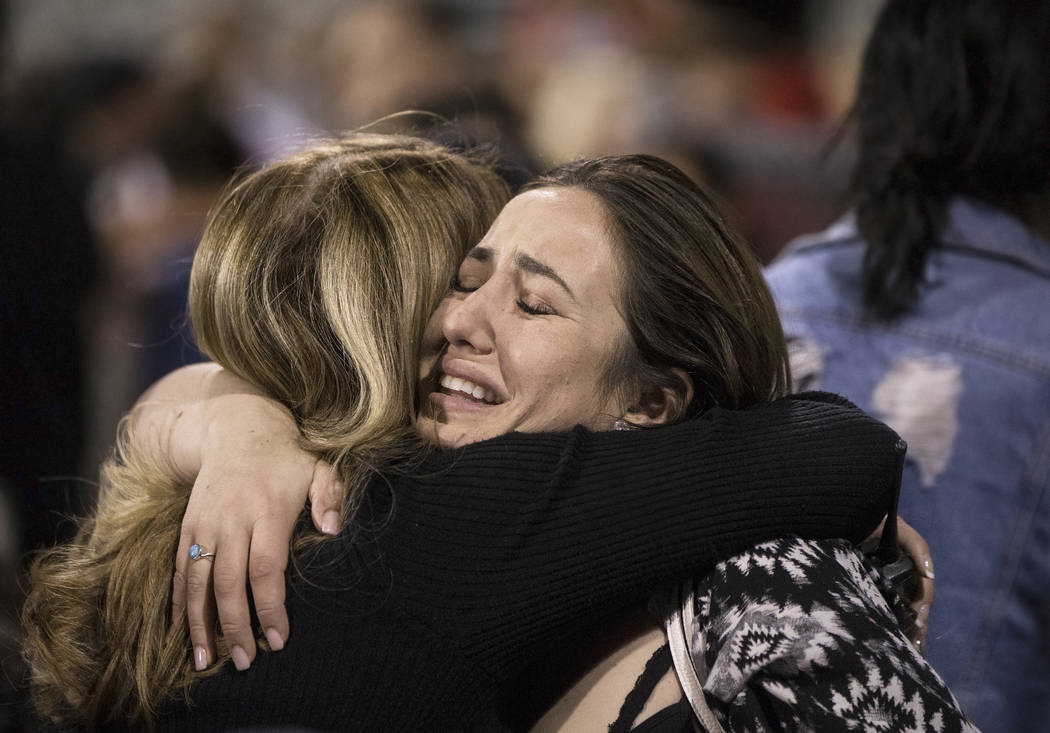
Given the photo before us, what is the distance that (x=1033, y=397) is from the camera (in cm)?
154

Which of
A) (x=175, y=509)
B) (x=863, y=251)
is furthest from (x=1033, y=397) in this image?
(x=175, y=509)

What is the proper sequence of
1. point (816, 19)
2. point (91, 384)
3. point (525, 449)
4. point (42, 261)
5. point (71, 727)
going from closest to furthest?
point (525, 449)
point (71, 727)
point (42, 261)
point (91, 384)
point (816, 19)

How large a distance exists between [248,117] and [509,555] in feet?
8.91

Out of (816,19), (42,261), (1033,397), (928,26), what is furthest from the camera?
(816,19)

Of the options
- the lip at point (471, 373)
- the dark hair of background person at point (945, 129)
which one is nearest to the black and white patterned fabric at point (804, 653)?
the lip at point (471, 373)

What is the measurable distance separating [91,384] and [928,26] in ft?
6.81

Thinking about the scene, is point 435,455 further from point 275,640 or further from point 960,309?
point 960,309

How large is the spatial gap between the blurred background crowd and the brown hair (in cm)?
46

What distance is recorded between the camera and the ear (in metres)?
1.28

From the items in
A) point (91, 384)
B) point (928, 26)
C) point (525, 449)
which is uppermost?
point (928, 26)

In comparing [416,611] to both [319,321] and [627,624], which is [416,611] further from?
[319,321]

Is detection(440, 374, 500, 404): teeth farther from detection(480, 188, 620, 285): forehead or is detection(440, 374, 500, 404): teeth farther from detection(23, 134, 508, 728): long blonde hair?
detection(480, 188, 620, 285): forehead

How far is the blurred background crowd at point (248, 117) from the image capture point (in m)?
2.32

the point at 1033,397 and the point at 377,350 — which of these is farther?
the point at 1033,397
